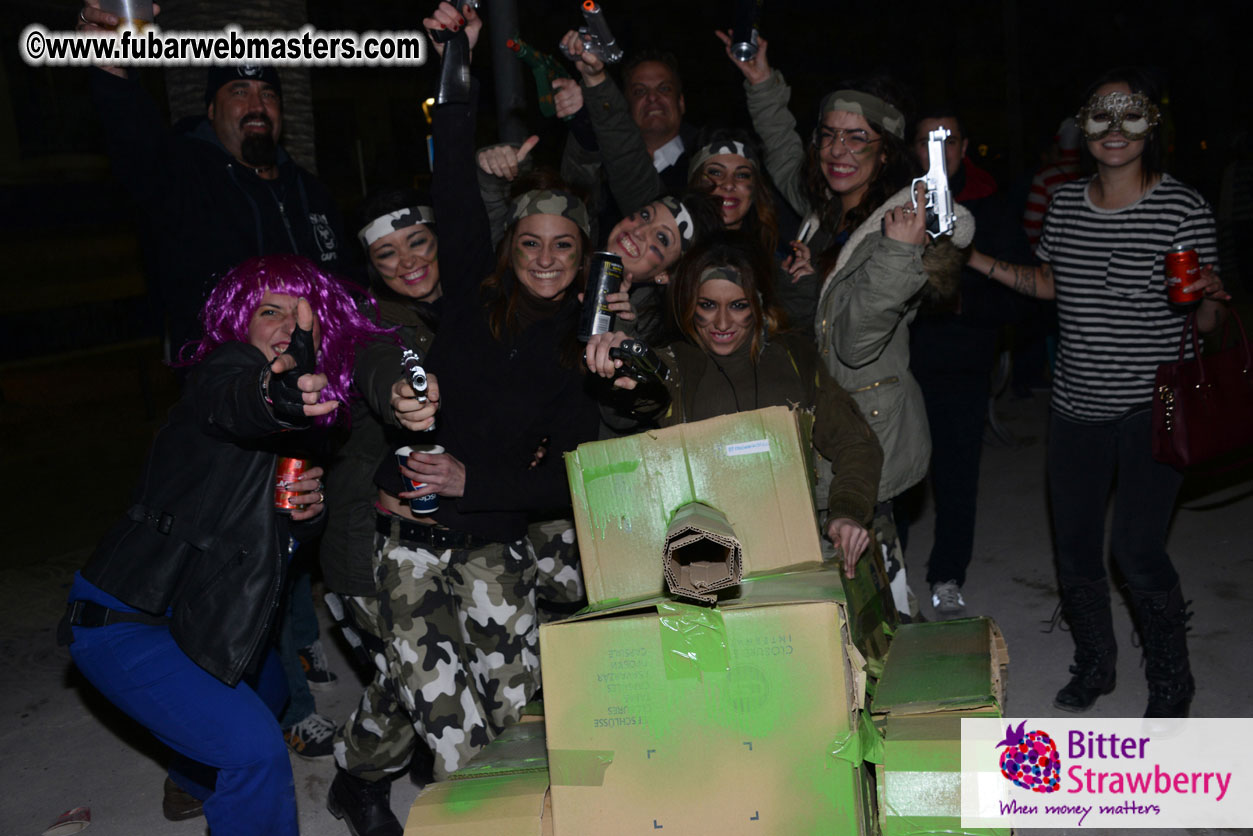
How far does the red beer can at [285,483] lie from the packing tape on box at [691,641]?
125cm

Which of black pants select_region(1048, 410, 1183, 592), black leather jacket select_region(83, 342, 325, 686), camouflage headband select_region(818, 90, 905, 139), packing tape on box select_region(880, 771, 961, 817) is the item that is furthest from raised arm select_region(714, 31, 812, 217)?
packing tape on box select_region(880, 771, 961, 817)

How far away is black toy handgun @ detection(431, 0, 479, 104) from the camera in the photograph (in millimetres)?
3248

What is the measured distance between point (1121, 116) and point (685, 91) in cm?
1568

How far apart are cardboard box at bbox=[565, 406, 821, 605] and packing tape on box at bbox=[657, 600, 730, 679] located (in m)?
0.30

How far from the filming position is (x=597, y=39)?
3.71m

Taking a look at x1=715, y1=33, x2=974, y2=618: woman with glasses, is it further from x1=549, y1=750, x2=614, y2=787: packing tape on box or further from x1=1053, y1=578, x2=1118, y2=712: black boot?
x1=549, y1=750, x2=614, y2=787: packing tape on box

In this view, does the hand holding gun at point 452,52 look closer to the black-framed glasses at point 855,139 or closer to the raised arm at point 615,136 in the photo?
the raised arm at point 615,136

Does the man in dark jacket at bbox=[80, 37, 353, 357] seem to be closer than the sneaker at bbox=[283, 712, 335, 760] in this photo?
Yes

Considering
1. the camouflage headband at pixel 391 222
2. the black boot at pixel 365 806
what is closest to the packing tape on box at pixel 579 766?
the black boot at pixel 365 806

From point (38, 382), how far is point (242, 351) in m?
11.2

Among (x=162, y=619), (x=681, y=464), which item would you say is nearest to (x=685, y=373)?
(x=681, y=464)

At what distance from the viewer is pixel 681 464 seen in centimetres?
265

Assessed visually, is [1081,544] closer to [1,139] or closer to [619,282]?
[619,282]

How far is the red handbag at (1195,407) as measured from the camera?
3428mm
